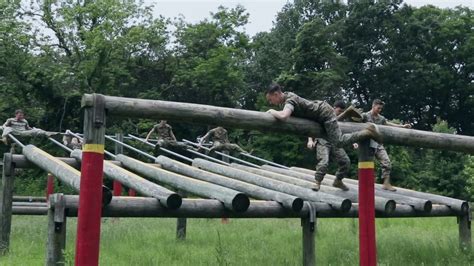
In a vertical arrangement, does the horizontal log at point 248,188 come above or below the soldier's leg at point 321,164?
below

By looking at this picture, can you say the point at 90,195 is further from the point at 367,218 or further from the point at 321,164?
the point at 321,164

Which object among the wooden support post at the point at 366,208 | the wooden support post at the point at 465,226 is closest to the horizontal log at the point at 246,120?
the wooden support post at the point at 366,208

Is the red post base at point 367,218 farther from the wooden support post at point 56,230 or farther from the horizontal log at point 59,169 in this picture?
the wooden support post at point 56,230

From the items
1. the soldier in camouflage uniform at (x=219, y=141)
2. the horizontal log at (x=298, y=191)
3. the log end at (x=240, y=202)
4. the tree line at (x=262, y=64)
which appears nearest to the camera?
the log end at (x=240, y=202)

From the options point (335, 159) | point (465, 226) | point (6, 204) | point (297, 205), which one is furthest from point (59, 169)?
point (465, 226)

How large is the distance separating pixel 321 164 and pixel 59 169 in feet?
11.2

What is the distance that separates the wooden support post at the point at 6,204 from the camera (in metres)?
9.21

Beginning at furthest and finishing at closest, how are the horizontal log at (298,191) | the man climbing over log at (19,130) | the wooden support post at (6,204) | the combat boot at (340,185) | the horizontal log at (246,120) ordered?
the man climbing over log at (19,130) → the wooden support post at (6,204) → the combat boot at (340,185) → the horizontal log at (298,191) → the horizontal log at (246,120)

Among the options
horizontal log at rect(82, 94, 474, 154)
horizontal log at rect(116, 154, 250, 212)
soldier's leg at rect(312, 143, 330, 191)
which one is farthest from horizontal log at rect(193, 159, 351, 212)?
horizontal log at rect(82, 94, 474, 154)

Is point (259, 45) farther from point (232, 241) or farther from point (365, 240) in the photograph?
point (365, 240)

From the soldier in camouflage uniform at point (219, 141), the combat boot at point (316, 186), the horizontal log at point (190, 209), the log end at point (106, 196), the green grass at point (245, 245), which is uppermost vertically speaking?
the soldier in camouflage uniform at point (219, 141)

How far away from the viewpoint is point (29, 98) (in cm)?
2648

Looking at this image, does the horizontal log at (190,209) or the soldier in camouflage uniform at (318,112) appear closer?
the soldier in camouflage uniform at (318,112)

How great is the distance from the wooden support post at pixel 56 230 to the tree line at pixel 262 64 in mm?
19480
